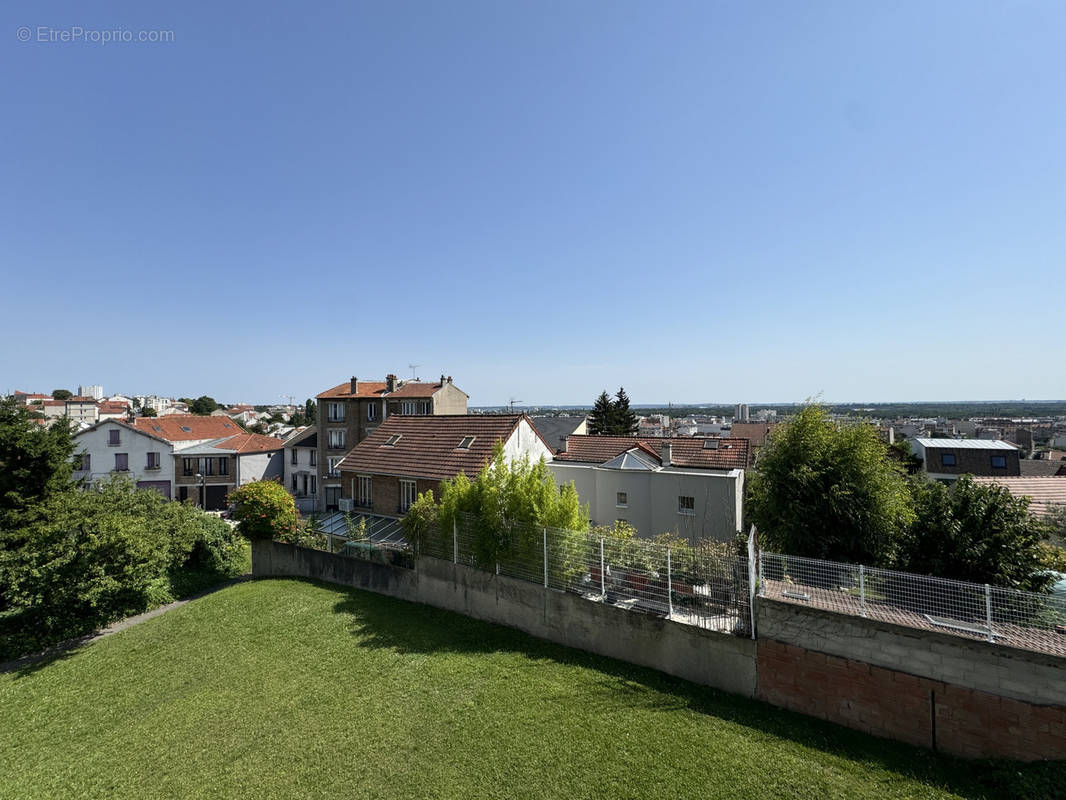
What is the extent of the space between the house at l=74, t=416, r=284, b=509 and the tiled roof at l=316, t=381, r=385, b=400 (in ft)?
32.8

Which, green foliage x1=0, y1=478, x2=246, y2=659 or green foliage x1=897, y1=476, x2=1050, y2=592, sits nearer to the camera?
green foliage x1=897, y1=476, x2=1050, y2=592

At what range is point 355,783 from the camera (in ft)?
24.3

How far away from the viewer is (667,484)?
71.9ft

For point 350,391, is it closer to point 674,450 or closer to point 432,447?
point 432,447

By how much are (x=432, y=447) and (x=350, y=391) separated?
20983 mm

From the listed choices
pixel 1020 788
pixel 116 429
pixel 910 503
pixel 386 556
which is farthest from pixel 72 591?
pixel 116 429

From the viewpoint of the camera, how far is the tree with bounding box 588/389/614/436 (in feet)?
187

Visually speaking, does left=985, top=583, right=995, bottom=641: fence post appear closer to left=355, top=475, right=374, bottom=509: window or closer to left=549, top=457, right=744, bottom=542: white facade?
left=549, top=457, right=744, bottom=542: white facade

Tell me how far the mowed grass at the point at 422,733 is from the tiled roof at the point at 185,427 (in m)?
35.7

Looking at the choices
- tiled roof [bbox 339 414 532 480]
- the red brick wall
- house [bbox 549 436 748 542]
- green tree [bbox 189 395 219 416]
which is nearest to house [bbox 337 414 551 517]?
tiled roof [bbox 339 414 532 480]

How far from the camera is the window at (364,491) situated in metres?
23.5

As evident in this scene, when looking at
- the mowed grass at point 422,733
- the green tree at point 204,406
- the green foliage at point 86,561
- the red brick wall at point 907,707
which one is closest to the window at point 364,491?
the green foliage at point 86,561

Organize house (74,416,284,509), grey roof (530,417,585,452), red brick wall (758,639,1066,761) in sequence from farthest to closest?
grey roof (530,417,585,452) → house (74,416,284,509) → red brick wall (758,639,1066,761)

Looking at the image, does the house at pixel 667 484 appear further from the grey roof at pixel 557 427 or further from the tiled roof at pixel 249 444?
the tiled roof at pixel 249 444
